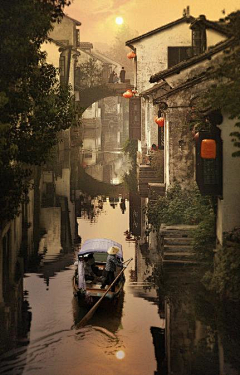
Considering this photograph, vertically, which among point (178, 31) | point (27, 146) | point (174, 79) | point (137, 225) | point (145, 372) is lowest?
point (145, 372)

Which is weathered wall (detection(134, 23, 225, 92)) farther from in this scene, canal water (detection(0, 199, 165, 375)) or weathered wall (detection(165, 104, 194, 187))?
canal water (detection(0, 199, 165, 375))

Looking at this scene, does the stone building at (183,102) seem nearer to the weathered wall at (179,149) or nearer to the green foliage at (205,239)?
the weathered wall at (179,149)

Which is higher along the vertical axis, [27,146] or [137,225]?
[27,146]

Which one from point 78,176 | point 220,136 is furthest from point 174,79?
point 78,176

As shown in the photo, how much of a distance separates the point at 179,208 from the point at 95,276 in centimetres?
617

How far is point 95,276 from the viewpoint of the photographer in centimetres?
1777

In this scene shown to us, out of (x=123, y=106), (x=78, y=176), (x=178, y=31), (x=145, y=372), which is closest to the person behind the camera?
(x=145, y=372)

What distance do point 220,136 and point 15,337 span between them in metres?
7.26

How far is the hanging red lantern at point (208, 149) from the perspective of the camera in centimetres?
1783

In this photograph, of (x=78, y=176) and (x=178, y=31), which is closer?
(x=178, y=31)

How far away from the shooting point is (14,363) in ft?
41.7

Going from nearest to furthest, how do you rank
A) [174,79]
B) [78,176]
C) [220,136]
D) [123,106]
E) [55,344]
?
[55,344] → [220,136] → [174,79] → [78,176] → [123,106]

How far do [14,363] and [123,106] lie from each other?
296 feet

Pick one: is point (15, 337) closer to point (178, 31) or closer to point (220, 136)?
point (220, 136)
